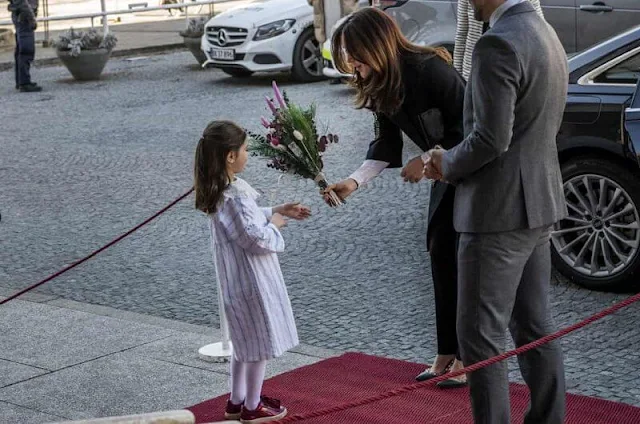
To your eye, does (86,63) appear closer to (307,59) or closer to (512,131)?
(307,59)

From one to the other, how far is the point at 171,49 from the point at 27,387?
58.0ft

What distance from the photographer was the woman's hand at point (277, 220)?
18.3ft

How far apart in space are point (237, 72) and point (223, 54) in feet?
2.70

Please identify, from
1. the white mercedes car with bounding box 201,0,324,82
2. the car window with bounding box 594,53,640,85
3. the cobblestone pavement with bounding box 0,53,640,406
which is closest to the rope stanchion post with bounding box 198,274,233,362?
the cobblestone pavement with bounding box 0,53,640,406

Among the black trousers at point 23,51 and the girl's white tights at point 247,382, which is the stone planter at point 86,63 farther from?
the girl's white tights at point 247,382

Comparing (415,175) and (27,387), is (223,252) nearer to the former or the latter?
(415,175)

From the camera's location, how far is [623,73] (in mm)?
7754

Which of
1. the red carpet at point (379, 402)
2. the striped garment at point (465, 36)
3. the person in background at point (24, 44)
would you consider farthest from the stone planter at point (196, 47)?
the red carpet at point (379, 402)

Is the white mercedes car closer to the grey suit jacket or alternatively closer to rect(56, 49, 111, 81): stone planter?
rect(56, 49, 111, 81): stone planter

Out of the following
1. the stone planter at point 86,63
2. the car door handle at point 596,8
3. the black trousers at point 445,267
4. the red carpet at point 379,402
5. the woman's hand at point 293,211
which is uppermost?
the woman's hand at point 293,211

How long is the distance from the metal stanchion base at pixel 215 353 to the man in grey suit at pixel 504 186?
2140 millimetres

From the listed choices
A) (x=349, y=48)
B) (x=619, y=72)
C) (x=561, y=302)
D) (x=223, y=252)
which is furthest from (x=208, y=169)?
(x=619, y=72)

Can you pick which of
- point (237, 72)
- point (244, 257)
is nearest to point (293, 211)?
point (244, 257)

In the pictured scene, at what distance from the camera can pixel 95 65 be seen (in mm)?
18812
